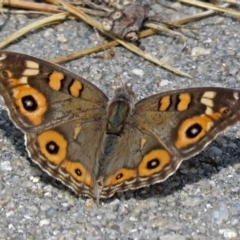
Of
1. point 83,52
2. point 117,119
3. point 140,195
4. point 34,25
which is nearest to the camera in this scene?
point 117,119

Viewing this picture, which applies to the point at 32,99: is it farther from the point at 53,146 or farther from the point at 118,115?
the point at 118,115

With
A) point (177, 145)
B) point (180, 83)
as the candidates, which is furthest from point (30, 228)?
point (180, 83)

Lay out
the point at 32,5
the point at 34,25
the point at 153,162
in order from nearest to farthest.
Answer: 1. the point at 153,162
2. the point at 34,25
3. the point at 32,5

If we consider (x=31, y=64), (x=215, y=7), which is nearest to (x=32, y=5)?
(x=215, y=7)

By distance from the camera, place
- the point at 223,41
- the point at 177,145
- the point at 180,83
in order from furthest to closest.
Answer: the point at 223,41 < the point at 180,83 < the point at 177,145

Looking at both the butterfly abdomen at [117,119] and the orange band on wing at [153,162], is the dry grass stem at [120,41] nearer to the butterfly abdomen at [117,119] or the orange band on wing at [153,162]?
the butterfly abdomen at [117,119]

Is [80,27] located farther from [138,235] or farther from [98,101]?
[138,235]

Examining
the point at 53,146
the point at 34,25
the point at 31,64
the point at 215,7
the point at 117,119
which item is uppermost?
the point at 31,64

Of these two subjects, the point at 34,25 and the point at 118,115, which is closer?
the point at 118,115
